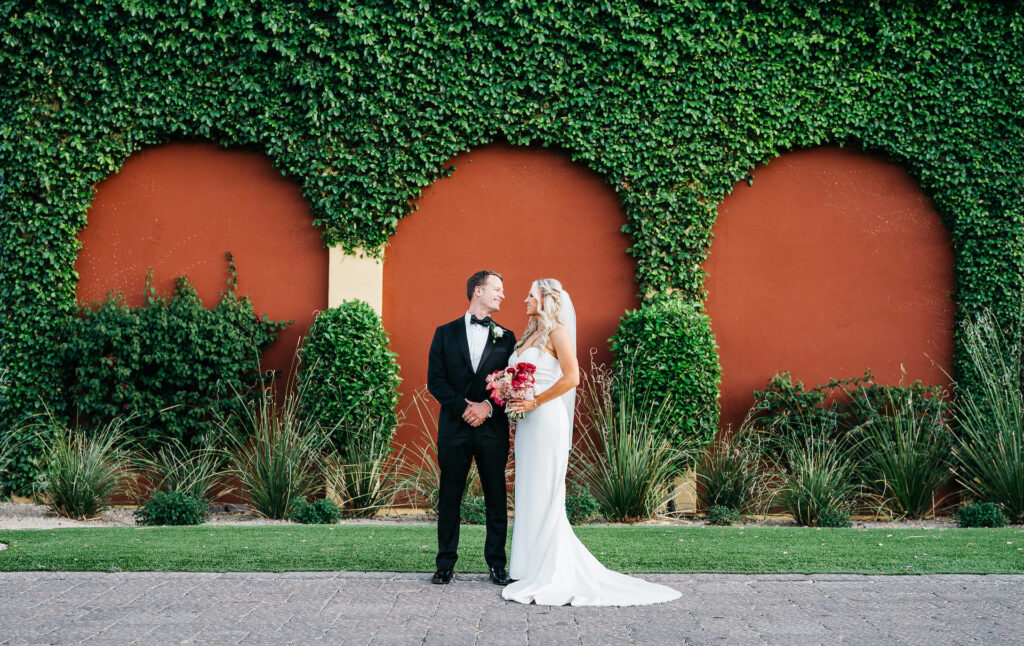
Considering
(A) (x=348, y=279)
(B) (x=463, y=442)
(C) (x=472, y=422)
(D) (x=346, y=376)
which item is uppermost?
(A) (x=348, y=279)

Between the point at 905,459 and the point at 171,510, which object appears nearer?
the point at 171,510

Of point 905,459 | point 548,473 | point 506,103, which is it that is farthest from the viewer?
point 506,103

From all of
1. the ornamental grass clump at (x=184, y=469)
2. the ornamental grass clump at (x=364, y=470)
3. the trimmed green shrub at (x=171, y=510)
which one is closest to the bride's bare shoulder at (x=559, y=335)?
the ornamental grass clump at (x=364, y=470)

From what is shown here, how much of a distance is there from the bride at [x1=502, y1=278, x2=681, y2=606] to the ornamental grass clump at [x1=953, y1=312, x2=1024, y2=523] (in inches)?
207

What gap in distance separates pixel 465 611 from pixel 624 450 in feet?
13.1

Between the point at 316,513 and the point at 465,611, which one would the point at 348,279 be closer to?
the point at 316,513

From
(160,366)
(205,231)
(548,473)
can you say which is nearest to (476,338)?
(548,473)

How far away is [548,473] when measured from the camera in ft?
17.7

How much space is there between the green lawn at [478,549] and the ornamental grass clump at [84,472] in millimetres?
1216

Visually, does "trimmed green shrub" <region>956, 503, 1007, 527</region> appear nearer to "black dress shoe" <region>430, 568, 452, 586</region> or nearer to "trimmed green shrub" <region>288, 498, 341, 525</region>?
"black dress shoe" <region>430, 568, 452, 586</region>

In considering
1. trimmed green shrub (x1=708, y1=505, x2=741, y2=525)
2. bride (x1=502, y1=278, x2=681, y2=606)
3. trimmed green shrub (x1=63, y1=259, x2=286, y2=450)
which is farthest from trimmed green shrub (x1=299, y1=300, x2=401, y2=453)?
bride (x1=502, y1=278, x2=681, y2=606)

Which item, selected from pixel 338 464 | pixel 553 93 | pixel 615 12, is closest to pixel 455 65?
pixel 553 93

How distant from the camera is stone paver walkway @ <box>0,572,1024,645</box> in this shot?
422 centimetres

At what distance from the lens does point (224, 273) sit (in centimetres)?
973
